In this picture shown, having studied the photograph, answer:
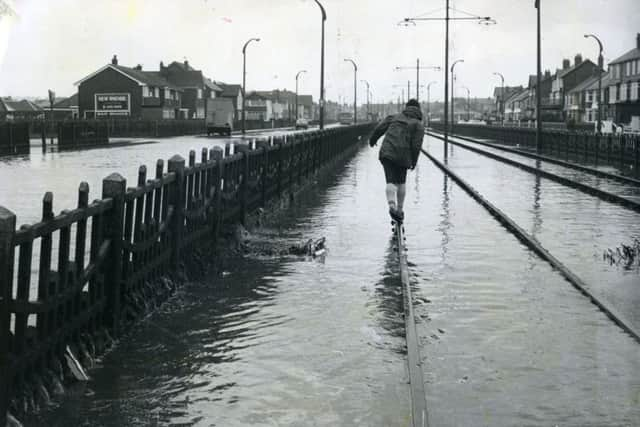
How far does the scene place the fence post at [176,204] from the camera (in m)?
8.16

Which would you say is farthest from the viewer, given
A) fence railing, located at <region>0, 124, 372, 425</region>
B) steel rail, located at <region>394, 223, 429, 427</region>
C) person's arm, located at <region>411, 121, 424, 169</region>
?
person's arm, located at <region>411, 121, 424, 169</region>

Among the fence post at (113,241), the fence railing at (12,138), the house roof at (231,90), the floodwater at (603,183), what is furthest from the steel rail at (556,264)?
the house roof at (231,90)

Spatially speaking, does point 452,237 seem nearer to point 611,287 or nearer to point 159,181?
point 611,287

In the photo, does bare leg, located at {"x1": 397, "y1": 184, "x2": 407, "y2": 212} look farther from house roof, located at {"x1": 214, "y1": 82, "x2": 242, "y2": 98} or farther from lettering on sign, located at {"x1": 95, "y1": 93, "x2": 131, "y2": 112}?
house roof, located at {"x1": 214, "y1": 82, "x2": 242, "y2": 98}

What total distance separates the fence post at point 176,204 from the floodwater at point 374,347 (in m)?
0.43

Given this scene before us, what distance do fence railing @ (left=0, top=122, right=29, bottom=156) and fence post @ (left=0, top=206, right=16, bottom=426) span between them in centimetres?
3384

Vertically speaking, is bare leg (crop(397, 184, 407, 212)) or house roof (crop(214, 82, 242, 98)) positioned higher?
house roof (crop(214, 82, 242, 98))

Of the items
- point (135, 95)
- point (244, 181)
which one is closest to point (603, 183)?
point (244, 181)

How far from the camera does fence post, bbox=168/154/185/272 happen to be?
26.8 ft

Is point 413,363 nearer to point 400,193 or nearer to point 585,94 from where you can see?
point 400,193

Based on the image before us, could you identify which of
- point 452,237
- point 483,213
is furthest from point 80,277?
point 483,213

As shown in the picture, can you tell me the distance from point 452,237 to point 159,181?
5.59 metres

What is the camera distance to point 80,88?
306ft

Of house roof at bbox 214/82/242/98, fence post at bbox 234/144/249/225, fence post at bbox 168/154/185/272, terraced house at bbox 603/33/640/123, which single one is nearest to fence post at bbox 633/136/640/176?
fence post at bbox 234/144/249/225
